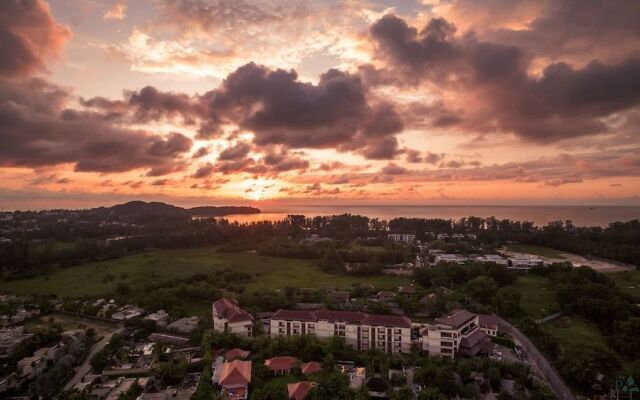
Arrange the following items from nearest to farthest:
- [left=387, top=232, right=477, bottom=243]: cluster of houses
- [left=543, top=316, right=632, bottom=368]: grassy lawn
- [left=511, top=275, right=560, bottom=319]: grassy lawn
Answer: [left=543, top=316, right=632, bottom=368]: grassy lawn, [left=511, top=275, right=560, bottom=319]: grassy lawn, [left=387, top=232, right=477, bottom=243]: cluster of houses

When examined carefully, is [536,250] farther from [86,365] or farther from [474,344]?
[86,365]

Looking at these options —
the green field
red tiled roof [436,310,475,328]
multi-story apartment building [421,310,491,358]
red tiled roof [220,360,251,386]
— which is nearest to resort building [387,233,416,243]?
the green field

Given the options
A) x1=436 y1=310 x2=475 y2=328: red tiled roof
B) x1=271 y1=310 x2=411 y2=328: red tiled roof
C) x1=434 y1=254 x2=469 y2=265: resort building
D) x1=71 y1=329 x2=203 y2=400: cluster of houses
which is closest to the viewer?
x1=71 y1=329 x2=203 y2=400: cluster of houses

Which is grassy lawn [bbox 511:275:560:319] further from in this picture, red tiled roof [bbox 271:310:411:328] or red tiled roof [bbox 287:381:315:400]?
red tiled roof [bbox 287:381:315:400]

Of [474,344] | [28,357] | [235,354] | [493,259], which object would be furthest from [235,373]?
[493,259]

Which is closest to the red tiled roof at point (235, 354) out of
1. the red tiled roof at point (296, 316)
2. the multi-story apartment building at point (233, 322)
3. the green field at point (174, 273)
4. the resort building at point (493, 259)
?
the multi-story apartment building at point (233, 322)

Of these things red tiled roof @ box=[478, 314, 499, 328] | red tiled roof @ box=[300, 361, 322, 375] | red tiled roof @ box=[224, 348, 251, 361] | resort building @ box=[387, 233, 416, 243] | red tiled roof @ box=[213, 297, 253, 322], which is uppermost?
resort building @ box=[387, 233, 416, 243]

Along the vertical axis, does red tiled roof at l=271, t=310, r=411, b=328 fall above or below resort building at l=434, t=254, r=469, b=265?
below
